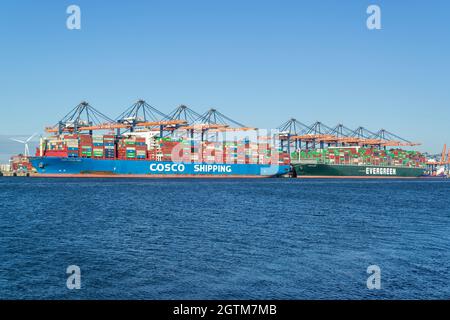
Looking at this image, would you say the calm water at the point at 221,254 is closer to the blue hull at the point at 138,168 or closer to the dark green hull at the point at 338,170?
the blue hull at the point at 138,168

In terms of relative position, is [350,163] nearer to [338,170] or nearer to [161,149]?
[338,170]

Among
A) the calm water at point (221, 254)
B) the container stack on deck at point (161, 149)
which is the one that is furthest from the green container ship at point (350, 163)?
the calm water at point (221, 254)

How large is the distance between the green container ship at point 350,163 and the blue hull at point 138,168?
1669cm

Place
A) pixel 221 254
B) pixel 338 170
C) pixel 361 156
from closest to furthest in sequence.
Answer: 1. pixel 221 254
2. pixel 338 170
3. pixel 361 156

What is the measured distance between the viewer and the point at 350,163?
451ft

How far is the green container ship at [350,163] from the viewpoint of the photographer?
134375 mm

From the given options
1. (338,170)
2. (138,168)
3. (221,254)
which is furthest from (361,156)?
(221,254)

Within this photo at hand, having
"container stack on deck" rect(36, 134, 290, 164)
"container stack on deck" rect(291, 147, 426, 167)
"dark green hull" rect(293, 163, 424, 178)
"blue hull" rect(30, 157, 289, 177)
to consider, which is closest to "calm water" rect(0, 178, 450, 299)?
"blue hull" rect(30, 157, 289, 177)

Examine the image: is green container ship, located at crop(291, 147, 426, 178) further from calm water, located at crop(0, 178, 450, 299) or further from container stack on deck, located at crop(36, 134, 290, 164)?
calm water, located at crop(0, 178, 450, 299)

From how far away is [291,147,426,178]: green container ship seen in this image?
13438 cm

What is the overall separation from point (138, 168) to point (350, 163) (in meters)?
69.5
